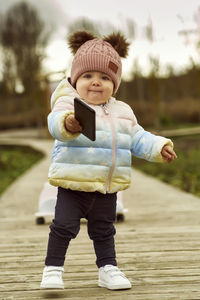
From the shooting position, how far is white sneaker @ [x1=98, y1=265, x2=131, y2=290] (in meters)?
2.89

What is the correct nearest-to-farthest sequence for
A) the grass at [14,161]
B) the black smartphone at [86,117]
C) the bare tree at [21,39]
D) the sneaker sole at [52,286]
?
1. the black smartphone at [86,117]
2. the sneaker sole at [52,286]
3. the grass at [14,161]
4. the bare tree at [21,39]

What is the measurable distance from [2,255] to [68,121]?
1.49 m

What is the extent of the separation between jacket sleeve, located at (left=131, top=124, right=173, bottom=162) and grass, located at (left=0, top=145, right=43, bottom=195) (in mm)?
8325

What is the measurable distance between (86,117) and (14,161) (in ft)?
51.7

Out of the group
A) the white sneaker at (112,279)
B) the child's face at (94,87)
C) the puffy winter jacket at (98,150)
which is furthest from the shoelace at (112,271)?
the child's face at (94,87)

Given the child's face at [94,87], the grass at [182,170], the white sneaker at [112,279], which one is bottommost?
the grass at [182,170]

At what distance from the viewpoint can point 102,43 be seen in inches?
124

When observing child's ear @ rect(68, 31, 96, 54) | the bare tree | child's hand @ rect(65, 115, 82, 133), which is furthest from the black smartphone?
the bare tree

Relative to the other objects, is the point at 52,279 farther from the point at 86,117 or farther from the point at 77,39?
the point at 77,39

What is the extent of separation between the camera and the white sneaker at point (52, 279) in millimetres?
2829

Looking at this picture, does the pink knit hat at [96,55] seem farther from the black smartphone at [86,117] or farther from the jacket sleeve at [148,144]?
the black smartphone at [86,117]

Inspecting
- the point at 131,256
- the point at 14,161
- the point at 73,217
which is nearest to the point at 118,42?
the point at 73,217

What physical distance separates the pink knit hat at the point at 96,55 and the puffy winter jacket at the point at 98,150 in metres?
0.15

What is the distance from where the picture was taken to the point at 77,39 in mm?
3205
